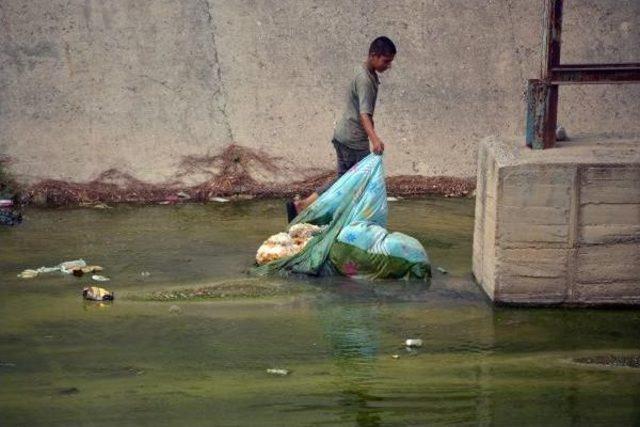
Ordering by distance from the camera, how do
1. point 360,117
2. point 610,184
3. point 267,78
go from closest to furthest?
point 610,184 → point 360,117 → point 267,78

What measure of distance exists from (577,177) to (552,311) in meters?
0.83

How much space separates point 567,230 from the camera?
24.7ft

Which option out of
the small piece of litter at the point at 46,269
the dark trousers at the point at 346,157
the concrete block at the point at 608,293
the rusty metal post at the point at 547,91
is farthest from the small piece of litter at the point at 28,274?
the concrete block at the point at 608,293

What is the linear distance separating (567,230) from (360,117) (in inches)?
75.2

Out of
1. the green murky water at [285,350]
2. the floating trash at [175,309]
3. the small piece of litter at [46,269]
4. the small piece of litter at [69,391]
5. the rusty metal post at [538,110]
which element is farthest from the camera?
the small piece of litter at [46,269]

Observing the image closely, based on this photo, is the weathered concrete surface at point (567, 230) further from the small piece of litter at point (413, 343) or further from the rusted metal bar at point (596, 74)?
the small piece of litter at point (413, 343)

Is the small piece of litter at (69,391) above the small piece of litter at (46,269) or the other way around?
the other way around

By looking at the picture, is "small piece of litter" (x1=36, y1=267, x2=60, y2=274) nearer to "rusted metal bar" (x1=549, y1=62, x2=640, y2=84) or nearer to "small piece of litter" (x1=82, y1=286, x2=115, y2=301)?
"small piece of litter" (x1=82, y1=286, x2=115, y2=301)

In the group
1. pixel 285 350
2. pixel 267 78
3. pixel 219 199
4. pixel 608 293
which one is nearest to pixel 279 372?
pixel 285 350

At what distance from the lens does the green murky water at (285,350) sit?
229 inches

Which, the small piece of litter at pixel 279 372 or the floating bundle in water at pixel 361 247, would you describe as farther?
the floating bundle in water at pixel 361 247

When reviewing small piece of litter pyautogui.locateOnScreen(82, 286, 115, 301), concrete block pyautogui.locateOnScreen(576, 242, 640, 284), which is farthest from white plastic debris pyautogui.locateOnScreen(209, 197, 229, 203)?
concrete block pyautogui.locateOnScreen(576, 242, 640, 284)

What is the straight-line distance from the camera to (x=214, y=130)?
36.1ft

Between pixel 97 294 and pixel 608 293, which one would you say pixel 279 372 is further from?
pixel 608 293
